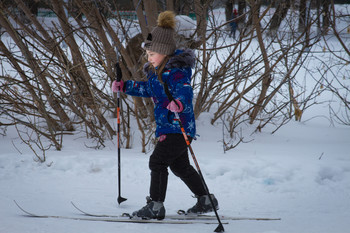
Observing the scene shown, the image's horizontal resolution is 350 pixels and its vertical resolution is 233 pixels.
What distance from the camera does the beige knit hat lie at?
2.53 metres

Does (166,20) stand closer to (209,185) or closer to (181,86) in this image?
(181,86)

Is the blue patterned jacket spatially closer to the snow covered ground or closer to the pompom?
the pompom

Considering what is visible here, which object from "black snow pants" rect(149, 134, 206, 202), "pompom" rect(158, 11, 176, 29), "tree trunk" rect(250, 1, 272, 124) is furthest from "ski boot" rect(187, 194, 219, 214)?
"tree trunk" rect(250, 1, 272, 124)

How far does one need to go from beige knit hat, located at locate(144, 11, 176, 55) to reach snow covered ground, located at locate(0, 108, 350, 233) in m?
1.29

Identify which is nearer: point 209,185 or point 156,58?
point 156,58

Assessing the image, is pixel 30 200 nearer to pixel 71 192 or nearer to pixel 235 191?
pixel 71 192

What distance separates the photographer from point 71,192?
328cm

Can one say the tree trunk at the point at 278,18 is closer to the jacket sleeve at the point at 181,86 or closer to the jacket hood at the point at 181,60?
the jacket hood at the point at 181,60

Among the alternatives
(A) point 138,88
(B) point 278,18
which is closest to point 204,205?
(A) point 138,88

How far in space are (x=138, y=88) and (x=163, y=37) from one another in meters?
0.48

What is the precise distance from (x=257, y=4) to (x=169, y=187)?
2.62m

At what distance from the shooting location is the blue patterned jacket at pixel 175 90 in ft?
7.94

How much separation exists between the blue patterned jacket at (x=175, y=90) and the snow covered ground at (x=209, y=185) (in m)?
0.74

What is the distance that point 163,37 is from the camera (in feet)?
8.30
